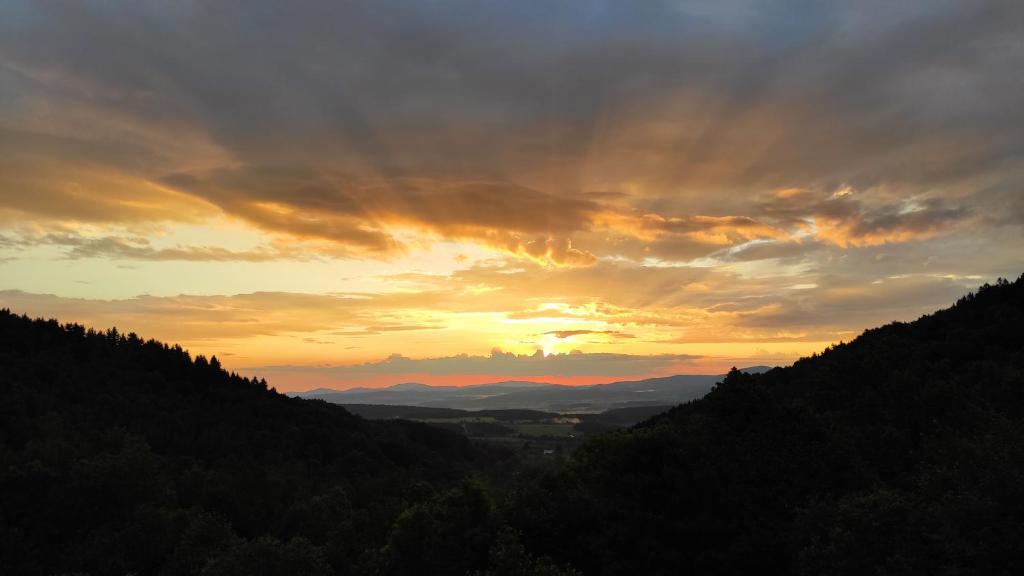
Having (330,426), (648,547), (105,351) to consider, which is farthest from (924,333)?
(105,351)

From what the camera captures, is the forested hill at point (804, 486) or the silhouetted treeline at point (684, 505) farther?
the silhouetted treeline at point (684, 505)

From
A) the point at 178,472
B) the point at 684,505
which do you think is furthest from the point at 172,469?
the point at 684,505

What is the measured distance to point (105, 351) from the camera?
179625 millimetres

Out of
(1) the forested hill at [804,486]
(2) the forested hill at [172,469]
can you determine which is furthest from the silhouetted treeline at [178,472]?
(1) the forested hill at [804,486]

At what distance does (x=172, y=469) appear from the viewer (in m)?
97.3

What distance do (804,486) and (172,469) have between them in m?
97.6

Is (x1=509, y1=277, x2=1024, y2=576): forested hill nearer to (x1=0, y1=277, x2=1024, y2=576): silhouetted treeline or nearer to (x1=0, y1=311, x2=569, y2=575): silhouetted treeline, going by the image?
(x1=0, y1=277, x2=1024, y2=576): silhouetted treeline

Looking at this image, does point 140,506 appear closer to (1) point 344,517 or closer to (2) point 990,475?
(1) point 344,517

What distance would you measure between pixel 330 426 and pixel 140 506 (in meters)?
124

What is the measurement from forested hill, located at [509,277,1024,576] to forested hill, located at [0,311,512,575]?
69.9ft

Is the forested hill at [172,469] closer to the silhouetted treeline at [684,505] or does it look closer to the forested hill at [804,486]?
the silhouetted treeline at [684,505]

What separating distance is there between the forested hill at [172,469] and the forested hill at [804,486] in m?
21.3

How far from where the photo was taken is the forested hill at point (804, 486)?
30.5 meters

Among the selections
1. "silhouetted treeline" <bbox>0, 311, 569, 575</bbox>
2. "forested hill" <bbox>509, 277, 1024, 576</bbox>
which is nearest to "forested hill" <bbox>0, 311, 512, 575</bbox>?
"silhouetted treeline" <bbox>0, 311, 569, 575</bbox>
